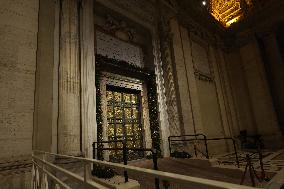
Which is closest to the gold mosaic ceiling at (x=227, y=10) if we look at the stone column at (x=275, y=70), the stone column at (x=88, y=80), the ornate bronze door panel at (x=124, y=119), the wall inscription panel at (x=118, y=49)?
the stone column at (x=275, y=70)

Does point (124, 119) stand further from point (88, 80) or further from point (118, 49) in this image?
point (118, 49)

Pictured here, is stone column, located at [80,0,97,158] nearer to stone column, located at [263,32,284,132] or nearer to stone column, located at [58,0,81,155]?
stone column, located at [58,0,81,155]

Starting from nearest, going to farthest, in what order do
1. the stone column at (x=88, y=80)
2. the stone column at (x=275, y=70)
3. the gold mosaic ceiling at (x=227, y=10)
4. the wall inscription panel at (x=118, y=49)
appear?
the stone column at (x=88, y=80) < the wall inscription panel at (x=118, y=49) < the stone column at (x=275, y=70) < the gold mosaic ceiling at (x=227, y=10)

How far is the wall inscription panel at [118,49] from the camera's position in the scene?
8227 millimetres

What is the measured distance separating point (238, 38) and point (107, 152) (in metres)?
13.5

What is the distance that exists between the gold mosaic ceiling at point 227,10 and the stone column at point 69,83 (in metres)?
12.6

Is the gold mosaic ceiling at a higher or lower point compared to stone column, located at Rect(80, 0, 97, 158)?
higher

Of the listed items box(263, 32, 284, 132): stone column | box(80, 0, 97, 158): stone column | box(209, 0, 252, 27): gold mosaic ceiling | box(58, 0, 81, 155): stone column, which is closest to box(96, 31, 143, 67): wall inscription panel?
box(80, 0, 97, 158): stone column

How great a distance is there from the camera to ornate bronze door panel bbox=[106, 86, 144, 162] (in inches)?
318

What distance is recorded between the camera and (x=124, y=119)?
8648 mm

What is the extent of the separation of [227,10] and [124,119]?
13440 millimetres

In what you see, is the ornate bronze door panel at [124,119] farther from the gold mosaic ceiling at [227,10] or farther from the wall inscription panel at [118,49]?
the gold mosaic ceiling at [227,10]

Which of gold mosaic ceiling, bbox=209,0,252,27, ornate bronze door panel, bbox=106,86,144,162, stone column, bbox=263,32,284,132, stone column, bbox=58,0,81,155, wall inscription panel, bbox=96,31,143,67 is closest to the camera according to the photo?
stone column, bbox=58,0,81,155

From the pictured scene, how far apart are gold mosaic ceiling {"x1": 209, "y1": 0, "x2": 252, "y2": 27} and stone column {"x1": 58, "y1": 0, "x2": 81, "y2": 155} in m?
12.6
